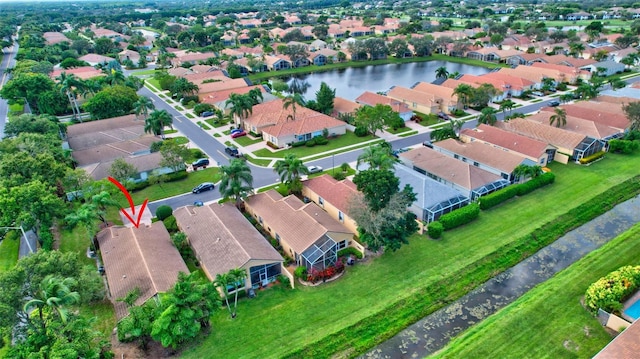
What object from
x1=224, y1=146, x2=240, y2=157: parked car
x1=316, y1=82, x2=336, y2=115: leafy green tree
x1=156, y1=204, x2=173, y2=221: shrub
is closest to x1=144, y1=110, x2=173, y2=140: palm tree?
x1=224, y1=146, x2=240, y2=157: parked car

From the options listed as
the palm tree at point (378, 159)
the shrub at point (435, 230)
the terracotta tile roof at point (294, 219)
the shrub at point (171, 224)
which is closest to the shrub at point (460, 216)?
the shrub at point (435, 230)

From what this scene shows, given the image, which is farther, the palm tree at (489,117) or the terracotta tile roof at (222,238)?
the palm tree at (489,117)

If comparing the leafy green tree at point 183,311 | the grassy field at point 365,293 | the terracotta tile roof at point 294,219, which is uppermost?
the leafy green tree at point 183,311

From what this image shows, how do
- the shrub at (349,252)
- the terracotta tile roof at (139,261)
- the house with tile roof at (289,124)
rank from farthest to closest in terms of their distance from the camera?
the house with tile roof at (289,124) → the shrub at (349,252) → the terracotta tile roof at (139,261)

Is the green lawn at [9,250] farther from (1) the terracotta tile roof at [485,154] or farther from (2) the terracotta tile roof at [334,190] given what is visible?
(1) the terracotta tile roof at [485,154]

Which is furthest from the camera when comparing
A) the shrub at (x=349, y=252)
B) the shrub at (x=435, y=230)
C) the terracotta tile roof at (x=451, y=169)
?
the terracotta tile roof at (x=451, y=169)

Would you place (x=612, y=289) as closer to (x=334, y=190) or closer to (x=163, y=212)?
(x=334, y=190)

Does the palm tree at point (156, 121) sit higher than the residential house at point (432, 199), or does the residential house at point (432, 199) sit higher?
the palm tree at point (156, 121)

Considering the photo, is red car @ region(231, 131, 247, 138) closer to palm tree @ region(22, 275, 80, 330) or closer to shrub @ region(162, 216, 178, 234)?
shrub @ region(162, 216, 178, 234)
